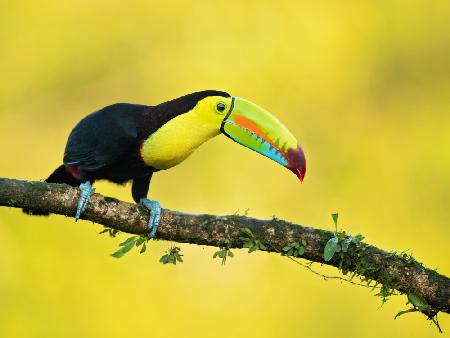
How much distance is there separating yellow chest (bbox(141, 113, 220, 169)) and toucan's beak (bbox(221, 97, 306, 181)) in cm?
11

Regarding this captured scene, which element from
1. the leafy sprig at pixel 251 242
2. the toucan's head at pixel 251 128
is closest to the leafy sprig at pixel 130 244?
the leafy sprig at pixel 251 242

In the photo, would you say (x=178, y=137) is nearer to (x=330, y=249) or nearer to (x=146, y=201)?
(x=146, y=201)

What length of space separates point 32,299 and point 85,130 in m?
8.68

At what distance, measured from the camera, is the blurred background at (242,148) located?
13.4 metres

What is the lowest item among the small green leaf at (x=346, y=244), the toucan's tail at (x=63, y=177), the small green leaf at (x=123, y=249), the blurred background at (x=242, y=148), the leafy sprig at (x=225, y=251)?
the small green leaf at (x=123, y=249)

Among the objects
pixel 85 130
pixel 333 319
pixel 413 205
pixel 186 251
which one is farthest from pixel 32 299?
pixel 85 130

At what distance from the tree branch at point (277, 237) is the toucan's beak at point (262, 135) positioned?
1.59 feet

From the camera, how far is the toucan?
4.96 meters

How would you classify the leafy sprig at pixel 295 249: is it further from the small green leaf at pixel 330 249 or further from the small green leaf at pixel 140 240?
the small green leaf at pixel 140 240

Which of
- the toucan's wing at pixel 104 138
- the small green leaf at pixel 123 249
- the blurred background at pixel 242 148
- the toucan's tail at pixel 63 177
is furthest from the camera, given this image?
the blurred background at pixel 242 148

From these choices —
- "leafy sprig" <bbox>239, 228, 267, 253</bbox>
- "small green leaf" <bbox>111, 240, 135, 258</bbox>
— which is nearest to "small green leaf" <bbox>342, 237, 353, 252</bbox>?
"leafy sprig" <bbox>239, 228, 267, 253</bbox>

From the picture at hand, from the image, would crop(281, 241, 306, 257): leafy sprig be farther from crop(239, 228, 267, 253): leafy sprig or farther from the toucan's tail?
the toucan's tail

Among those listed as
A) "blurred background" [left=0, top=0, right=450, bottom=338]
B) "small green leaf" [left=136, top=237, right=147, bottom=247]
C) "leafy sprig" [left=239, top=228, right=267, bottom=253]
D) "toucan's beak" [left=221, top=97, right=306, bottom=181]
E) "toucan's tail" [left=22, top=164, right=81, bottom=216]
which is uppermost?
"blurred background" [left=0, top=0, right=450, bottom=338]

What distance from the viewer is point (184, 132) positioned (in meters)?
4.95
